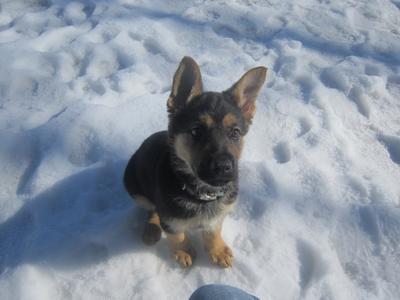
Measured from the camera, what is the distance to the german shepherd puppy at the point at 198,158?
2.78 meters

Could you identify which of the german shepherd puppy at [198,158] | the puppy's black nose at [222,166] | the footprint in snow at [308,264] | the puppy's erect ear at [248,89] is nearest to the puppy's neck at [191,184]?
the german shepherd puppy at [198,158]

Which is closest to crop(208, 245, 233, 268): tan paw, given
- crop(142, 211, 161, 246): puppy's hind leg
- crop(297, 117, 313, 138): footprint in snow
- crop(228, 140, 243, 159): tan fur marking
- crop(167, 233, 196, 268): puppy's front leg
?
crop(167, 233, 196, 268): puppy's front leg

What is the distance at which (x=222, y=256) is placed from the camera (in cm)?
319

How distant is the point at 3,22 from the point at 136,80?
8.26 ft

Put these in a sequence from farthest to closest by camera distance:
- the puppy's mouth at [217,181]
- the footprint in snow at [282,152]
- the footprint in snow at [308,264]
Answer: the footprint in snow at [282,152] → the footprint in snow at [308,264] → the puppy's mouth at [217,181]

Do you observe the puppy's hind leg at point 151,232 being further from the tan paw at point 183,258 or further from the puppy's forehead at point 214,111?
the puppy's forehead at point 214,111

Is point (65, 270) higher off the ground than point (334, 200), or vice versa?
point (334, 200)

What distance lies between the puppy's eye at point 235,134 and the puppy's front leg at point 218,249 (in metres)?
0.75

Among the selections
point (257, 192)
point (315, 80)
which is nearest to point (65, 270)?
point (257, 192)

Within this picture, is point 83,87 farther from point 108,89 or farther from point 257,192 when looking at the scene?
point 257,192

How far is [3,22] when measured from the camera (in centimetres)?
564

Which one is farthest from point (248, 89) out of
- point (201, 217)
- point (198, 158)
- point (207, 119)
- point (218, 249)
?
point (218, 249)

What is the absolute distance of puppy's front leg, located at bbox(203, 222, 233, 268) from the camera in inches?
126

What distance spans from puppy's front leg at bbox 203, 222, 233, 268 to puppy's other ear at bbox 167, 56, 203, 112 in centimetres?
106
